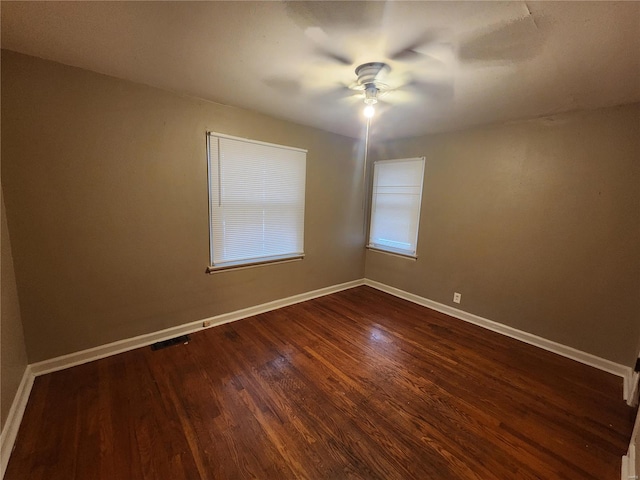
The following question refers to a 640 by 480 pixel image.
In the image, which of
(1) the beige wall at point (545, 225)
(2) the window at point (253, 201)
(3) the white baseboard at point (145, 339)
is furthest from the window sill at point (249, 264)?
(1) the beige wall at point (545, 225)

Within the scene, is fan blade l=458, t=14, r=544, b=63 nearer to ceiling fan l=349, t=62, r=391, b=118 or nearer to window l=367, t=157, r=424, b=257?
ceiling fan l=349, t=62, r=391, b=118

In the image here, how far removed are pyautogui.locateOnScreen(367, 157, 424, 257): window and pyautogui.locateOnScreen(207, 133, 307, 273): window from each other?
4.22ft

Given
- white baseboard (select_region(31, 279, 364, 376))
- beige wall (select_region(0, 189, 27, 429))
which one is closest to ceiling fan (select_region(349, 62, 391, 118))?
white baseboard (select_region(31, 279, 364, 376))

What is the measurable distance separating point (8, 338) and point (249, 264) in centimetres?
178

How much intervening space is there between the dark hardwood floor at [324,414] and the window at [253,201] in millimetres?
918

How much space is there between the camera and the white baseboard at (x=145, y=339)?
2004 millimetres

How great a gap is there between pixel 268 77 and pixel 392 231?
8.61 ft

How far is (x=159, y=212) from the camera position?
231 cm

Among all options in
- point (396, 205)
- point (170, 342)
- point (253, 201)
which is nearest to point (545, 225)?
point (396, 205)

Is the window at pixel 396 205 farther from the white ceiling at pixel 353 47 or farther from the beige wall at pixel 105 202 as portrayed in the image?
the beige wall at pixel 105 202

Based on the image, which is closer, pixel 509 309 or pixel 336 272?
pixel 509 309

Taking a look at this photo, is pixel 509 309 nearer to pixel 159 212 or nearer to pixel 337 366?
pixel 337 366

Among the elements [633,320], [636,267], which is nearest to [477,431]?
[633,320]

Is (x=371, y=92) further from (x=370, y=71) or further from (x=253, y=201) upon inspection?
(x=253, y=201)
